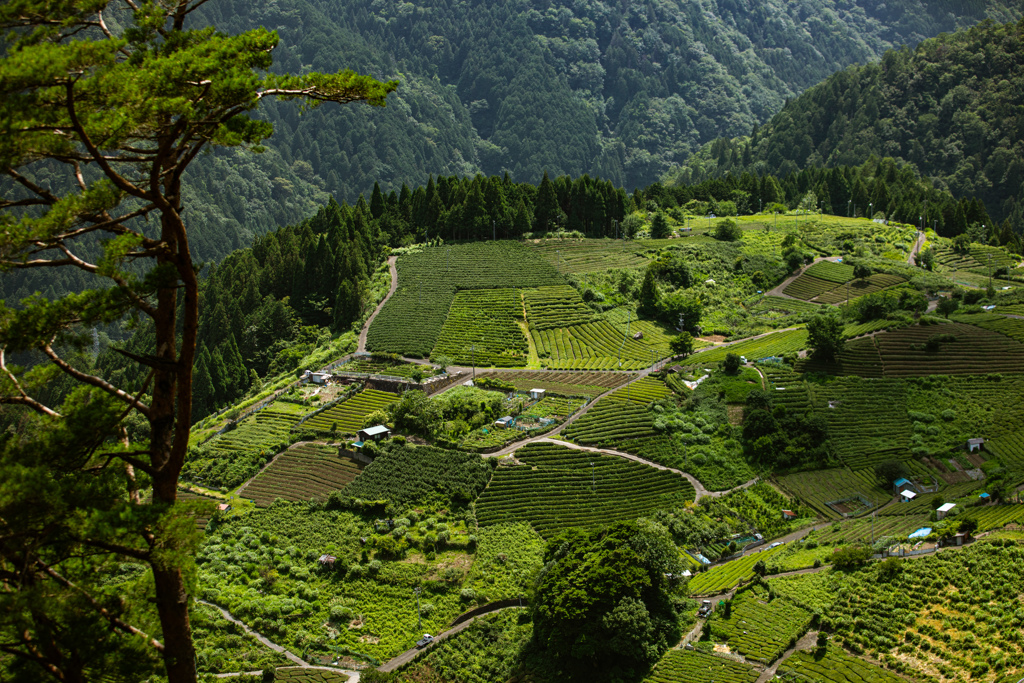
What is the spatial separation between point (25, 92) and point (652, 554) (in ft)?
128

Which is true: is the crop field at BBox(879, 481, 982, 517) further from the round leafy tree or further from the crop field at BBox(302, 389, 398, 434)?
the crop field at BBox(302, 389, 398, 434)

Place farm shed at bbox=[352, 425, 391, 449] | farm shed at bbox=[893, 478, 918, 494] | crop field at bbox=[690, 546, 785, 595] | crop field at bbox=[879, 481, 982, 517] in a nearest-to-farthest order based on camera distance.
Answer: crop field at bbox=[690, 546, 785, 595], crop field at bbox=[879, 481, 982, 517], farm shed at bbox=[893, 478, 918, 494], farm shed at bbox=[352, 425, 391, 449]

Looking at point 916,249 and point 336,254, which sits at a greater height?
point 336,254

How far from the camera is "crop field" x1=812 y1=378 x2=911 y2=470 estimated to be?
58281 mm

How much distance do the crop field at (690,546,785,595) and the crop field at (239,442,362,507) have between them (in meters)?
23.4

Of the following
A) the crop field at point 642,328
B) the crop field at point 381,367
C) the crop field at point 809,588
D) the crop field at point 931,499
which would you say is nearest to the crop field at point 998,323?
the crop field at point 931,499

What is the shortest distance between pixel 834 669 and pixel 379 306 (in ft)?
181

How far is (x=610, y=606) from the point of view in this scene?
41469 mm

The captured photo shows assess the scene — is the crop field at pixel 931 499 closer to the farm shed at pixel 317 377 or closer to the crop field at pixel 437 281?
the crop field at pixel 437 281

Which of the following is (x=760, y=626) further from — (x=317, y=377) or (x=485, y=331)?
(x=317, y=377)

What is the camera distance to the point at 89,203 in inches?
376

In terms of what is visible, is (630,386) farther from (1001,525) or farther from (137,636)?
(137,636)

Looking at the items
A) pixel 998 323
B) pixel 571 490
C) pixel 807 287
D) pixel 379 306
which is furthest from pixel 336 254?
pixel 998 323

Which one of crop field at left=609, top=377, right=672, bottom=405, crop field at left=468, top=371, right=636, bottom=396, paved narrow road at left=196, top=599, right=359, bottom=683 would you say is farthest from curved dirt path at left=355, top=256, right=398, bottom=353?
paved narrow road at left=196, top=599, right=359, bottom=683
